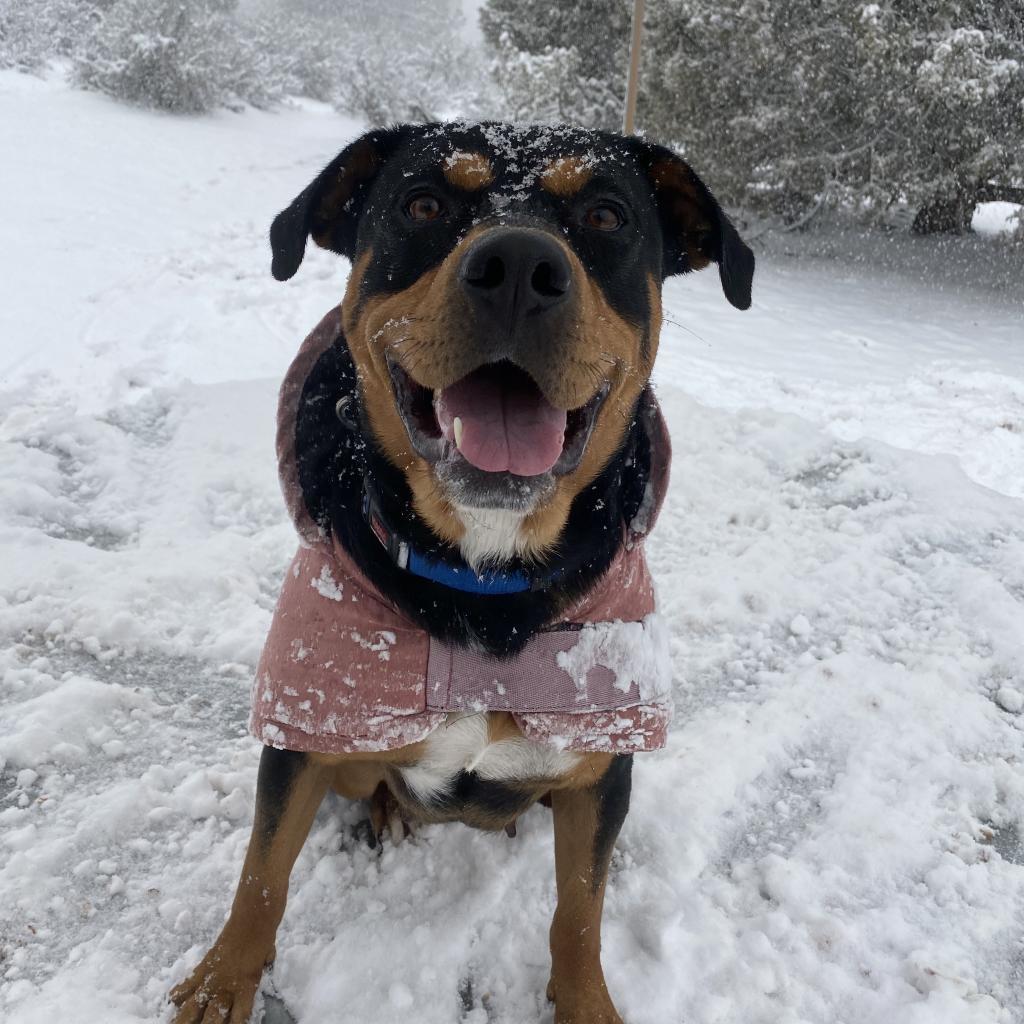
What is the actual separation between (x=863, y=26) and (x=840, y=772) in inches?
249

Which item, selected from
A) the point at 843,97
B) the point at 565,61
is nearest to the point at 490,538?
the point at 843,97

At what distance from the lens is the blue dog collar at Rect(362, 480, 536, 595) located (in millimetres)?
1706

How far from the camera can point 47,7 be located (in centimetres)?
1727

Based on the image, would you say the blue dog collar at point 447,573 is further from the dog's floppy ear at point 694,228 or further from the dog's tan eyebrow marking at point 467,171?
the dog's floppy ear at point 694,228

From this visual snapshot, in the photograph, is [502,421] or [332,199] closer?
[502,421]

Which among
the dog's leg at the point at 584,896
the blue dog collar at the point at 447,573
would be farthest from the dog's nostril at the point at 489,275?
the dog's leg at the point at 584,896

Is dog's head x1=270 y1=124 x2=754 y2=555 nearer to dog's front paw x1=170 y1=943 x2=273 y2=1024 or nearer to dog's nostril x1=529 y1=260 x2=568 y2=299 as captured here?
dog's nostril x1=529 y1=260 x2=568 y2=299

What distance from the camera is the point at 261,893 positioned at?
1784 mm

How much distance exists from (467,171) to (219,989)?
184 cm

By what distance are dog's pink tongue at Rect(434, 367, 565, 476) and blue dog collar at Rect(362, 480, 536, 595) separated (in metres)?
0.26

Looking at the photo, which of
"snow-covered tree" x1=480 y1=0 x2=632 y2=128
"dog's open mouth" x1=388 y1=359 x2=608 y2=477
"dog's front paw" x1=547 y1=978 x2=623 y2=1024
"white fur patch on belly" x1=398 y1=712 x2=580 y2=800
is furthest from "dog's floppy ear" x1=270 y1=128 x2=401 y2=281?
"snow-covered tree" x1=480 y1=0 x2=632 y2=128

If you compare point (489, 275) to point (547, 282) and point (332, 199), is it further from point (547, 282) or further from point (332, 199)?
point (332, 199)

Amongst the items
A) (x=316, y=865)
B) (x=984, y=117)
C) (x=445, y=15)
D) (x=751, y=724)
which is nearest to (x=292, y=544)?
(x=316, y=865)

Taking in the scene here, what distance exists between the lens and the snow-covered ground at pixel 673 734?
1.87m
